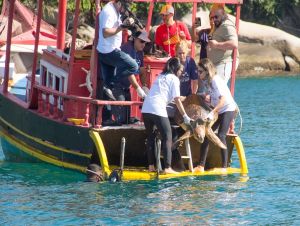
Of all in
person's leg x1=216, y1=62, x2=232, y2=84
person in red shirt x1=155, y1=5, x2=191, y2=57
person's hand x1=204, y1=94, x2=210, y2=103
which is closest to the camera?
person's hand x1=204, y1=94, x2=210, y2=103

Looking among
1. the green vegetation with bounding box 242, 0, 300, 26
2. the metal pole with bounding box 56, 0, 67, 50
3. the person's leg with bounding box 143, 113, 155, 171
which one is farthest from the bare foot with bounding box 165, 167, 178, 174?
the green vegetation with bounding box 242, 0, 300, 26

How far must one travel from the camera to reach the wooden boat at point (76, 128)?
16.7 m

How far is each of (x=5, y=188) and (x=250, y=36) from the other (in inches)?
1277

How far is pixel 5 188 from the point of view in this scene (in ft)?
54.5

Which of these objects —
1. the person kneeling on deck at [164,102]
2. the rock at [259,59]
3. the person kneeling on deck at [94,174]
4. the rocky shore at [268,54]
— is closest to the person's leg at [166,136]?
the person kneeling on deck at [164,102]

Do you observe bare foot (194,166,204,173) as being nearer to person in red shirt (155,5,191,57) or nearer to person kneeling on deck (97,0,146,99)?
person kneeling on deck (97,0,146,99)

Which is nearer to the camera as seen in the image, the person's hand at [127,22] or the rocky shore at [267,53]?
the person's hand at [127,22]

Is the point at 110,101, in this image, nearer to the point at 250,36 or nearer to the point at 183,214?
the point at 183,214

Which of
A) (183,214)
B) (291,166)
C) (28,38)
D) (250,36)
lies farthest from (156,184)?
(250,36)

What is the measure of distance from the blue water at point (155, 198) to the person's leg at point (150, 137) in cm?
37

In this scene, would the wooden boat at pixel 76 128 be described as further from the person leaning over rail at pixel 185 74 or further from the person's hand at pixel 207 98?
the person's hand at pixel 207 98

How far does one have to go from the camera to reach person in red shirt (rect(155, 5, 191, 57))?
18.0 m

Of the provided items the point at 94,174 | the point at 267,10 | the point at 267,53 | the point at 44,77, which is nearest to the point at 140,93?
the point at 94,174

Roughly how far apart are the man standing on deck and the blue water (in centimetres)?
170
